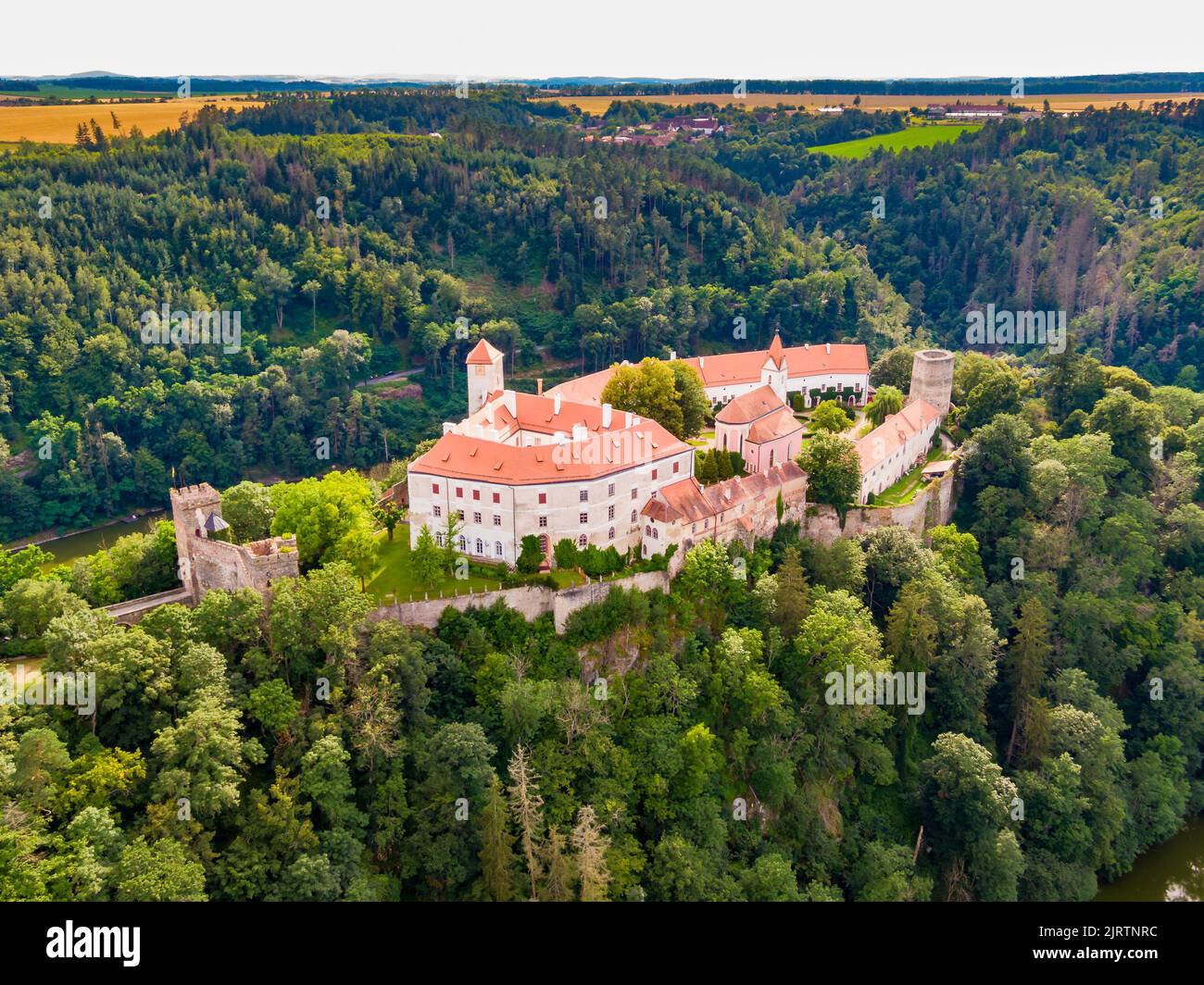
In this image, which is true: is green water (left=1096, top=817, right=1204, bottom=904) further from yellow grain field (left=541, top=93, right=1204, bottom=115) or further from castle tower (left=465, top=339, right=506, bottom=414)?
yellow grain field (left=541, top=93, right=1204, bottom=115)

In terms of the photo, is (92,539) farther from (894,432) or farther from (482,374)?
(894,432)

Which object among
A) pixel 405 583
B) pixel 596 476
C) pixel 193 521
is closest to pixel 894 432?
pixel 596 476

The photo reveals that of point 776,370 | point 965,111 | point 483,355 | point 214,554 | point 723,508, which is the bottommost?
point 214,554

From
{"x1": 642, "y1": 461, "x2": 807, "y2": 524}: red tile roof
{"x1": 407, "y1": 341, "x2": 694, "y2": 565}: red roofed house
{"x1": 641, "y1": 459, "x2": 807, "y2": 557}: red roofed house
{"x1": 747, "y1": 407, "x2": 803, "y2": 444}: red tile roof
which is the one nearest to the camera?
{"x1": 407, "y1": 341, "x2": 694, "y2": 565}: red roofed house

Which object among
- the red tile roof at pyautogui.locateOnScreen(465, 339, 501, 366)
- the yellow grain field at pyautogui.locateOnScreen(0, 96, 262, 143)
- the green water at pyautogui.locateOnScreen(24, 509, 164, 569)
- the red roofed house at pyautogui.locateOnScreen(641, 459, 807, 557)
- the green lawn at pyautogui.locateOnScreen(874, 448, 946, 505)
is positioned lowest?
the green water at pyautogui.locateOnScreen(24, 509, 164, 569)

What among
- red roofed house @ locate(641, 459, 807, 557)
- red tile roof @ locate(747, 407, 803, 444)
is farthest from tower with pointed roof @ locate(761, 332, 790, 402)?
red roofed house @ locate(641, 459, 807, 557)

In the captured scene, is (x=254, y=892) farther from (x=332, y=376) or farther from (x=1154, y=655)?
(x=332, y=376)

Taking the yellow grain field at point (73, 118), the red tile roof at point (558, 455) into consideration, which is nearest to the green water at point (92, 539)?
the red tile roof at point (558, 455)
